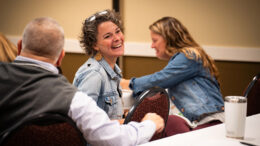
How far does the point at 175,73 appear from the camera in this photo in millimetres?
2268

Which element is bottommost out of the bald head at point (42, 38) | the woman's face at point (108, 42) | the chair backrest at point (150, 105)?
the chair backrest at point (150, 105)

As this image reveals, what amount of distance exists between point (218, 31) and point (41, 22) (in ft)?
8.66

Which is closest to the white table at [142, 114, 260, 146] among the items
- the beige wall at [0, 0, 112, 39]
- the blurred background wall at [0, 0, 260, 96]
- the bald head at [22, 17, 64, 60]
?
the bald head at [22, 17, 64, 60]

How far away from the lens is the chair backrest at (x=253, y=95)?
1.90m

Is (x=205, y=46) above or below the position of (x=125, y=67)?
above

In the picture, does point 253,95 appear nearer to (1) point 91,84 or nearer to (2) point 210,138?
(2) point 210,138

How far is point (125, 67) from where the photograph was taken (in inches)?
159

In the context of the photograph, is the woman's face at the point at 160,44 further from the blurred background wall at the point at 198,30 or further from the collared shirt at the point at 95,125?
the collared shirt at the point at 95,125

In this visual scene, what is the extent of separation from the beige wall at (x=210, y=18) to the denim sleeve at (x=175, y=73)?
1.34 meters

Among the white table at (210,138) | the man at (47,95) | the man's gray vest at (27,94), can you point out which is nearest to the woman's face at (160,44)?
the white table at (210,138)

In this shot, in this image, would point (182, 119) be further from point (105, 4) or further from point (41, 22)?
point (105, 4)

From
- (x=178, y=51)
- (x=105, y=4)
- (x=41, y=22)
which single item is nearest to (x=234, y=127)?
(x=41, y=22)

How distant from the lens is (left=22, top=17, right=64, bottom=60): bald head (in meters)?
1.16

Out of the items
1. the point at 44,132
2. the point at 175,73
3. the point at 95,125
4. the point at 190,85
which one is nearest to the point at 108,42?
the point at 175,73
